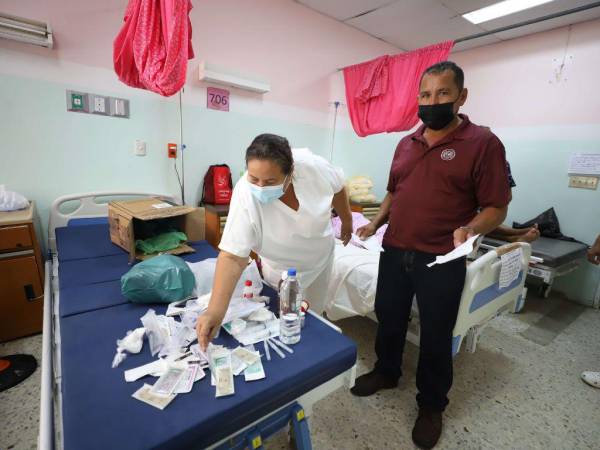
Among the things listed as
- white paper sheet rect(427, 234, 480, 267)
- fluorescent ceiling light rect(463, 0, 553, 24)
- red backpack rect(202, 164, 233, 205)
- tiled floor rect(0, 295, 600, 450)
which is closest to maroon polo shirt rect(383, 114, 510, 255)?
white paper sheet rect(427, 234, 480, 267)

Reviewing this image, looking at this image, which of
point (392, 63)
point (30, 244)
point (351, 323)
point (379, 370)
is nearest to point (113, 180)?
point (30, 244)

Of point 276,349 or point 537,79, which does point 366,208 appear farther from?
point 276,349

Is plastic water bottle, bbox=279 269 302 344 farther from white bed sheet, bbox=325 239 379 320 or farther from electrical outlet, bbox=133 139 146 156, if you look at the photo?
electrical outlet, bbox=133 139 146 156

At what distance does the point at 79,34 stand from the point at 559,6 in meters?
4.09

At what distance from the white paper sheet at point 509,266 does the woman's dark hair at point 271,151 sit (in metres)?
1.38

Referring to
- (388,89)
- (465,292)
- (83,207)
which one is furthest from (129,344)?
(388,89)

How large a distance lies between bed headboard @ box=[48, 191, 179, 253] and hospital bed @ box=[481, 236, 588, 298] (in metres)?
3.14

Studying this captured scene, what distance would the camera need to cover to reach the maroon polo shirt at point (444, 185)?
1.21m

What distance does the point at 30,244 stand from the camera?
1945mm

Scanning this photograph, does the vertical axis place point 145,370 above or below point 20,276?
above

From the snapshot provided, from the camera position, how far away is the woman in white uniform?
1070mm

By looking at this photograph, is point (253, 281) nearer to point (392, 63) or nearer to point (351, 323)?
point (351, 323)

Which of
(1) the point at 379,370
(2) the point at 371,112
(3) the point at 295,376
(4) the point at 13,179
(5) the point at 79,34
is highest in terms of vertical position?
(5) the point at 79,34

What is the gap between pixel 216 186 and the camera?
299cm
